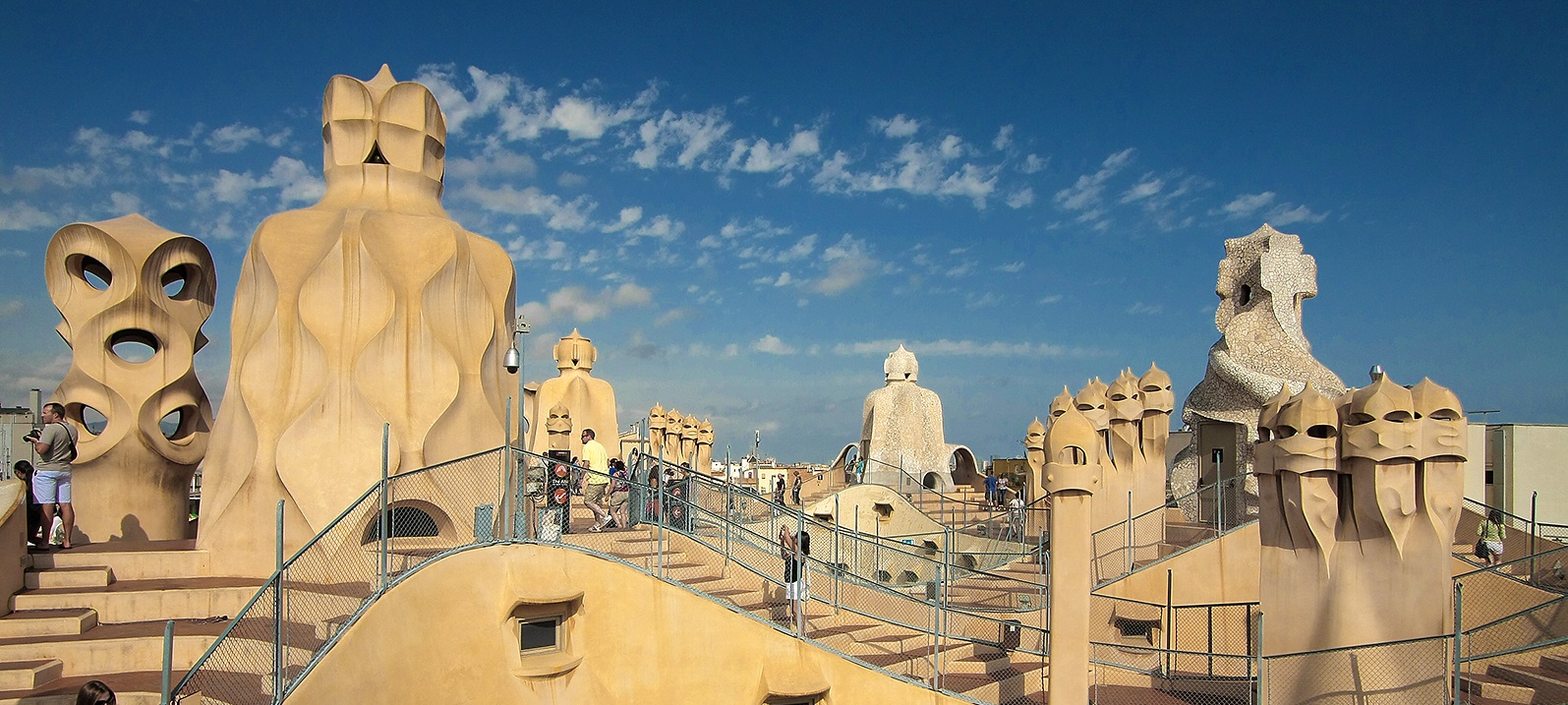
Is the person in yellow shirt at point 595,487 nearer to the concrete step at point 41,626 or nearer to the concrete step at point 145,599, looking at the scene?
the concrete step at point 145,599

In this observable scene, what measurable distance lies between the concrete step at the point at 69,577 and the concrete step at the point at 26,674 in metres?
1.97

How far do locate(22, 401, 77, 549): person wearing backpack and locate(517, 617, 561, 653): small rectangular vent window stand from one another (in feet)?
18.3

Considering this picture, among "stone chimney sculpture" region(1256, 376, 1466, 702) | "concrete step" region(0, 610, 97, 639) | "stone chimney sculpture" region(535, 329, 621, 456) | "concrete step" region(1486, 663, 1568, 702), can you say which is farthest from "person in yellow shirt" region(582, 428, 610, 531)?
"stone chimney sculpture" region(535, 329, 621, 456)

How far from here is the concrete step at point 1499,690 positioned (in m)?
10.3

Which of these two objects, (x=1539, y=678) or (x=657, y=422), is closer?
(x=1539, y=678)

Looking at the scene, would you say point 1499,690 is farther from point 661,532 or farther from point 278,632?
point 278,632

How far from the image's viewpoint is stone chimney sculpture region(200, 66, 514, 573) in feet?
37.9

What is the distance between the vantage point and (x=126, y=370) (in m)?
13.4

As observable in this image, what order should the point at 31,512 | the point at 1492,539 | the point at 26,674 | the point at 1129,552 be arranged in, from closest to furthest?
1. the point at 26,674
2. the point at 31,512
3. the point at 1492,539
4. the point at 1129,552

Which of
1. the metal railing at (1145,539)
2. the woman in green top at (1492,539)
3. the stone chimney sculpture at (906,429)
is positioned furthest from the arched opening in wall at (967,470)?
the woman in green top at (1492,539)

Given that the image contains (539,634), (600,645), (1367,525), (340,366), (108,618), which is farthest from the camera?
(340,366)

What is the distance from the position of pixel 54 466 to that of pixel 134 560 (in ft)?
4.41

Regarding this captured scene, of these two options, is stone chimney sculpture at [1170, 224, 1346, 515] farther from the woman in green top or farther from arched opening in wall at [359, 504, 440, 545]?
arched opening in wall at [359, 504, 440, 545]

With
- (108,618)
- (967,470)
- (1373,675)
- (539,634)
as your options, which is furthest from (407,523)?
(967,470)
